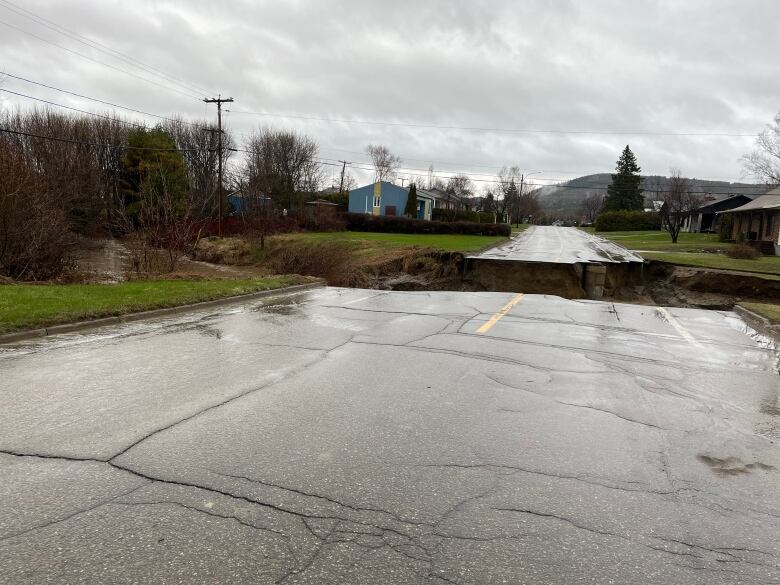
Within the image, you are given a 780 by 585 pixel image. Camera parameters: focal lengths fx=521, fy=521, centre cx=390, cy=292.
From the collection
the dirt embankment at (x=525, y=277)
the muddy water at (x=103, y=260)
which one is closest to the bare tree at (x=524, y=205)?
the dirt embankment at (x=525, y=277)

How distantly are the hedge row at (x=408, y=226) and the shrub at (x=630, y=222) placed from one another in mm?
33452

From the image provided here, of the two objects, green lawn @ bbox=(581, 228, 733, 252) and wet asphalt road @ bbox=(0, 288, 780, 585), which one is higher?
green lawn @ bbox=(581, 228, 733, 252)

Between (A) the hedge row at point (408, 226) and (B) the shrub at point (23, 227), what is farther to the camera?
(A) the hedge row at point (408, 226)

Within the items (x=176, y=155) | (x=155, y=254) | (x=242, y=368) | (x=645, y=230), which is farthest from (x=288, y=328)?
(x=645, y=230)

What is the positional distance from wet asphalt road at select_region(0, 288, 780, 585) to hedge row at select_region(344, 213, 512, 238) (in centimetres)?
3840

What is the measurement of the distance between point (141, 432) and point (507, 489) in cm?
308

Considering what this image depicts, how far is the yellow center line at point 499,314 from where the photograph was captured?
32.1 feet

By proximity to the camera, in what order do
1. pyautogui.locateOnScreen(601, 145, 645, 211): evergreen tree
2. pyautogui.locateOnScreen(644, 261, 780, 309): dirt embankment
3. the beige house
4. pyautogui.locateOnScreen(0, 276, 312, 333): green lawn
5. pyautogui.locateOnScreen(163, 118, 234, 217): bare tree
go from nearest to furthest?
1. pyautogui.locateOnScreen(0, 276, 312, 333): green lawn
2. pyautogui.locateOnScreen(644, 261, 780, 309): dirt embankment
3. the beige house
4. pyautogui.locateOnScreen(163, 118, 234, 217): bare tree
5. pyautogui.locateOnScreen(601, 145, 645, 211): evergreen tree

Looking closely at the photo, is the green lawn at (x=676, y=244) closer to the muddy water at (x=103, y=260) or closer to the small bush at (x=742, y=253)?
the small bush at (x=742, y=253)

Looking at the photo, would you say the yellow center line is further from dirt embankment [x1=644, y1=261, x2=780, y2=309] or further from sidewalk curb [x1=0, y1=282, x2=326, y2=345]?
dirt embankment [x1=644, y1=261, x2=780, y2=309]

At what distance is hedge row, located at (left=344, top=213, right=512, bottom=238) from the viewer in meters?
45.9

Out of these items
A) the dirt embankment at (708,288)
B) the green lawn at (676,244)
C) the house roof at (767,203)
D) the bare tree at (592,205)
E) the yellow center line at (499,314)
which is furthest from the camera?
the bare tree at (592,205)

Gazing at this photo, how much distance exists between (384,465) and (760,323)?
11123mm

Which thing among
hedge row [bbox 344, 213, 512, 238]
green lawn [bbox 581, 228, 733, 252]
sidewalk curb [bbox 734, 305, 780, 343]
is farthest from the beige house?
sidewalk curb [bbox 734, 305, 780, 343]
